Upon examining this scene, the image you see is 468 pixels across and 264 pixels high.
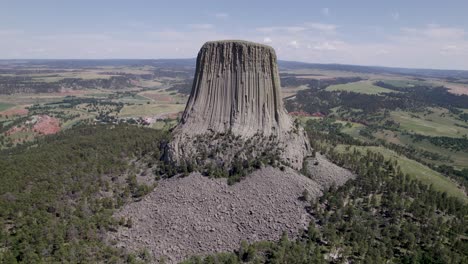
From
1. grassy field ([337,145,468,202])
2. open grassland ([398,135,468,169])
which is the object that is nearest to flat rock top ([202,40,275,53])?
grassy field ([337,145,468,202])

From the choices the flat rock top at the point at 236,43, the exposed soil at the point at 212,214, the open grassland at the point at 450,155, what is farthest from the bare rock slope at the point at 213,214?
the open grassland at the point at 450,155

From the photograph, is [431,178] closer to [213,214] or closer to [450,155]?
[213,214]

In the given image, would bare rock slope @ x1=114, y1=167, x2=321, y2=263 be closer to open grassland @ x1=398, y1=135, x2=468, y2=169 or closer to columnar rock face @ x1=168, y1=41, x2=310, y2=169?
columnar rock face @ x1=168, y1=41, x2=310, y2=169

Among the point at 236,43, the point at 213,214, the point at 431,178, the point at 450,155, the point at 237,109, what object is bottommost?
the point at 450,155

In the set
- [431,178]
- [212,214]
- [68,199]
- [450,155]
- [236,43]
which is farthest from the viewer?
[450,155]

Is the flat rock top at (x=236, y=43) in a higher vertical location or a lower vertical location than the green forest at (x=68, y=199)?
higher

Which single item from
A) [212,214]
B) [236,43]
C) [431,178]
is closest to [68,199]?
[212,214]

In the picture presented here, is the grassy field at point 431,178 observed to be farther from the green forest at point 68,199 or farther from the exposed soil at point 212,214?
the green forest at point 68,199
